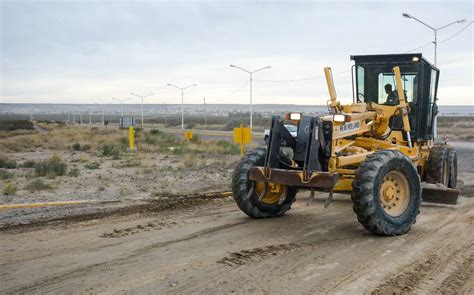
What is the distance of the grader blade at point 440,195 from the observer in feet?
34.1

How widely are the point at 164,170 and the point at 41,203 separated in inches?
287

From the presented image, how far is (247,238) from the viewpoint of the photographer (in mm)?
8141

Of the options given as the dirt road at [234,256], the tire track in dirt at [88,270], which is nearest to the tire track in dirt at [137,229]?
the dirt road at [234,256]

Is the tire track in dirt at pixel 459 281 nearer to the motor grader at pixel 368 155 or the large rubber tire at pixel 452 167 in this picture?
the motor grader at pixel 368 155

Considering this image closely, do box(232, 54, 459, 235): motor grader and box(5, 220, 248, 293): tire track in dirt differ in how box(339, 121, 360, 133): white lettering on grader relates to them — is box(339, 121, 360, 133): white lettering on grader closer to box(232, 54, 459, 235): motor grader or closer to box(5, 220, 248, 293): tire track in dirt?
box(232, 54, 459, 235): motor grader

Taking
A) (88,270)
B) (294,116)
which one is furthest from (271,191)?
(88,270)

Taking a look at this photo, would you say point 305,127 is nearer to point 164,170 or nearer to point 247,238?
point 247,238

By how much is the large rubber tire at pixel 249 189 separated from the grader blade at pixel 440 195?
3133mm

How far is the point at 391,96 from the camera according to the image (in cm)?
1115

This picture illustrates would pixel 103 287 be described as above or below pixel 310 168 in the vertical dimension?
below

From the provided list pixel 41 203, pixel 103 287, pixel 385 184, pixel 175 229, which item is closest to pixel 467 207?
pixel 385 184

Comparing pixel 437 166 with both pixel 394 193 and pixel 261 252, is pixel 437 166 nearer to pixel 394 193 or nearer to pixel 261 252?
pixel 394 193

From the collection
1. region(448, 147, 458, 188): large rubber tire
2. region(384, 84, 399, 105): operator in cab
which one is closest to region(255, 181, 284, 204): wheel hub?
region(384, 84, 399, 105): operator in cab

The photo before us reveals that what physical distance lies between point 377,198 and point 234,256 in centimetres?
245
